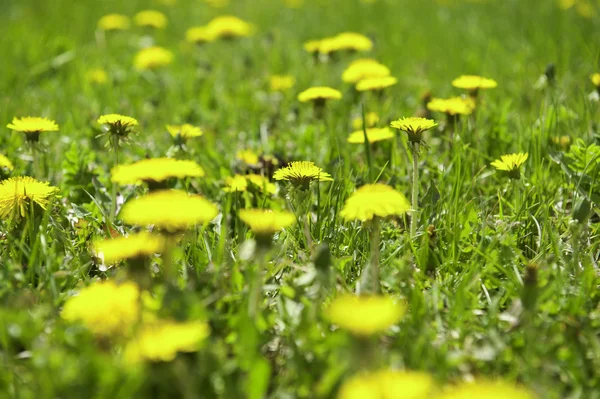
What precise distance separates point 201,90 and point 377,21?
2.13 metres

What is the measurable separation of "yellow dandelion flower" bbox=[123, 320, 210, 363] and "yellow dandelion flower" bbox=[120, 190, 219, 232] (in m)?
0.23

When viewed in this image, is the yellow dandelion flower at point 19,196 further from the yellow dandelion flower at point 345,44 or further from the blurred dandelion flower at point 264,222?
the yellow dandelion flower at point 345,44

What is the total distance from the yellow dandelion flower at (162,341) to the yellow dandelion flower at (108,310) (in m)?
0.05

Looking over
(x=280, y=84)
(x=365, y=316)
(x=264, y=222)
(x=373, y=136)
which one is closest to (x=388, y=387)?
(x=365, y=316)

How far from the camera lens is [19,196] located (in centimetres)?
171

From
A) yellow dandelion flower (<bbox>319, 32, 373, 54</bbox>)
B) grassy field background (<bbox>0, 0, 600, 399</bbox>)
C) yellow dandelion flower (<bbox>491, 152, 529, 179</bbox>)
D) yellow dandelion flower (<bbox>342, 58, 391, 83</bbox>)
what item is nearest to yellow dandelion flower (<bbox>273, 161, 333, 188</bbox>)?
grassy field background (<bbox>0, 0, 600, 399</bbox>)

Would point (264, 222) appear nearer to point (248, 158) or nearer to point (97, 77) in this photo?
point (248, 158)

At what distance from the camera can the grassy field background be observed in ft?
4.09

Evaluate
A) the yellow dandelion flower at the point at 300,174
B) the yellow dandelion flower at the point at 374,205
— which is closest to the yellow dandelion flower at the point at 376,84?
the yellow dandelion flower at the point at 300,174

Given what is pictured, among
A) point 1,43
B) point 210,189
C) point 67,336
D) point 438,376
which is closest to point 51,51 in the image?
point 1,43

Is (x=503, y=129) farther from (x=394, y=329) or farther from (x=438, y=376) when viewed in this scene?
(x=438, y=376)

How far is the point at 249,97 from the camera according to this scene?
3.56 metres

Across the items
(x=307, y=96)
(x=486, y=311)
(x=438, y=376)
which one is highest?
(x=307, y=96)

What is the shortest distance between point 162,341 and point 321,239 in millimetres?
854
